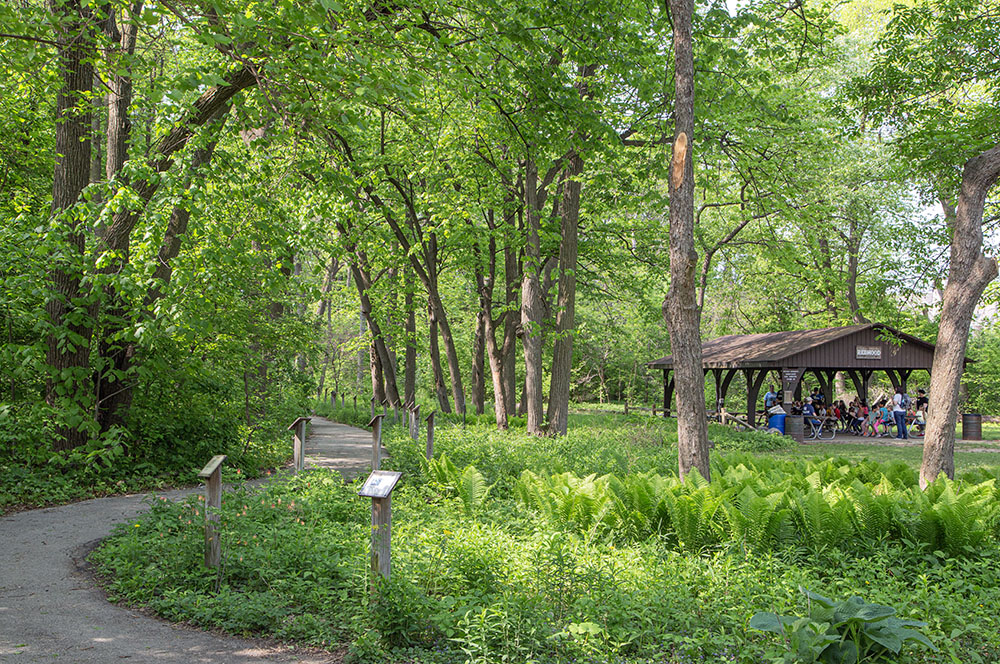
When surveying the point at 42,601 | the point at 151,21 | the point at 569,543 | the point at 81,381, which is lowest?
the point at 42,601

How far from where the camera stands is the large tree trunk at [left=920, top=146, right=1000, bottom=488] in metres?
8.05

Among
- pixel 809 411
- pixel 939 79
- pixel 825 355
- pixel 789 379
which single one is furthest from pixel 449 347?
pixel 809 411

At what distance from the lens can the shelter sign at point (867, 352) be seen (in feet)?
74.4

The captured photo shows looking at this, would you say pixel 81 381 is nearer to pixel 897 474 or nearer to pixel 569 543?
pixel 569 543

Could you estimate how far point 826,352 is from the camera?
22.3m

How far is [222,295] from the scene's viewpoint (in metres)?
9.03

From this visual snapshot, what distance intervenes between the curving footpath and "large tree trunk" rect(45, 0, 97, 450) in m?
2.42

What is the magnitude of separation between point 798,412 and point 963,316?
16.7m

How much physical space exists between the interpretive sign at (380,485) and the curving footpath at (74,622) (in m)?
1.00

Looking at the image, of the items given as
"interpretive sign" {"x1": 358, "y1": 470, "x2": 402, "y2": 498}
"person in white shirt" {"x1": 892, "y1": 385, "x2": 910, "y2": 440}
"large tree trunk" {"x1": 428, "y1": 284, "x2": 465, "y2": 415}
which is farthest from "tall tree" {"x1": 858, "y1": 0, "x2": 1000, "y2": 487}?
"person in white shirt" {"x1": 892, "y1": 385, "x2": 910, "y2": 440}

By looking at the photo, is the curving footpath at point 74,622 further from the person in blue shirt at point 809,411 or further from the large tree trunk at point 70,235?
Result: the person in blue shirt at point 809,411

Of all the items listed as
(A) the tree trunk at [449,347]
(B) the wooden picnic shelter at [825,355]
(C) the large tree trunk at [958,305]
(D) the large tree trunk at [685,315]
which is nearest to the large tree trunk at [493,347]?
(A) the tree trunk at [449,347]

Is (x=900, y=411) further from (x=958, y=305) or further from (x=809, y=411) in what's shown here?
(x=958, y=305)

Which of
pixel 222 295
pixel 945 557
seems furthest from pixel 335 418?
pixel 945 557
